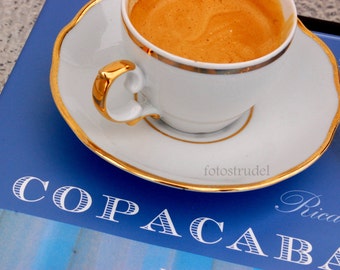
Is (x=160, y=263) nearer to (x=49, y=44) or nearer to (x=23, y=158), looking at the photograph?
(x=23, y=158)

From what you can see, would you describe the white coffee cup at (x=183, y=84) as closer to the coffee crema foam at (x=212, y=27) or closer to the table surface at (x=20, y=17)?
the coffee crema foam at (x=212, y=27)

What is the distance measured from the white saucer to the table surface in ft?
0.70

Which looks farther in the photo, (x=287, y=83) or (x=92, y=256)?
(x=287, y=83)

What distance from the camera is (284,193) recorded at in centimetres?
46

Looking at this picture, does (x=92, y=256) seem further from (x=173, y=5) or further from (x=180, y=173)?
(x=173, y=5)

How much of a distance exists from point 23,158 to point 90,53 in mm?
126

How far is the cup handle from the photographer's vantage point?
0.40m

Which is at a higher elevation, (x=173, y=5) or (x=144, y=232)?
(x=173, y=5)

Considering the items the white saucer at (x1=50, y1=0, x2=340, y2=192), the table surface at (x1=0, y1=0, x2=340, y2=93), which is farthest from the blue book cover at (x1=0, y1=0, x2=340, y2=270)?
the table surface at (x1=0, y1=0, x2=340, y2=93)

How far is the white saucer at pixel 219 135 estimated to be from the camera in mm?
424

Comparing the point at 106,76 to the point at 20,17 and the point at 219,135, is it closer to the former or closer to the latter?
the point at 219,135

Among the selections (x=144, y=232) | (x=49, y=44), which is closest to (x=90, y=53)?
(x=49, y=44)

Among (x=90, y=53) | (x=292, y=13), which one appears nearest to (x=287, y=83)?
(x=292, y=13)

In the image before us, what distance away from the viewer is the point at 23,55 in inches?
21.5
